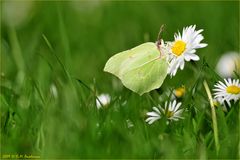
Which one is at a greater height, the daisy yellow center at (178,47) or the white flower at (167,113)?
the daisy yellow center at (178,47)

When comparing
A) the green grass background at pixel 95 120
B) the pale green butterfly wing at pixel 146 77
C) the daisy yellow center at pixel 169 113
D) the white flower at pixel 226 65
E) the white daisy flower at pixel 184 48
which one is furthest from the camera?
the white flower at pixel 226 65

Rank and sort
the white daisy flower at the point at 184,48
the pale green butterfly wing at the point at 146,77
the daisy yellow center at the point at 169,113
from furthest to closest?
the pale green butterfly wing at the point at 146,77 < the daisy yellow center at the point at 169,113 < the white daisy flower at the point at 184,48

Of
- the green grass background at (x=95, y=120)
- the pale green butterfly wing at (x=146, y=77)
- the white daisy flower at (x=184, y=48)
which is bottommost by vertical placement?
the green grass background at (x=95, y=120)

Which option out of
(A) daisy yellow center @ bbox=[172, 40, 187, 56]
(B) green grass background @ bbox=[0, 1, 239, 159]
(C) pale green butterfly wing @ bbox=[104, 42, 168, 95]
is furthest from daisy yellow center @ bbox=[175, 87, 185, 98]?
(A) daisy yellow center @ bbox=[172, 40, 187, 56]

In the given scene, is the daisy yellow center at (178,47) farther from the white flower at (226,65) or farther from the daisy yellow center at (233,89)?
the white flower at (226,65)

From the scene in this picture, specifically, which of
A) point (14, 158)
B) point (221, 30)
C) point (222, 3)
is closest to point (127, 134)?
point (14, 158)

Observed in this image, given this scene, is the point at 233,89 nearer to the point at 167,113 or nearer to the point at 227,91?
the point at 227,91

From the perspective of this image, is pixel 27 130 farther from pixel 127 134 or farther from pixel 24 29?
pixel 24 29

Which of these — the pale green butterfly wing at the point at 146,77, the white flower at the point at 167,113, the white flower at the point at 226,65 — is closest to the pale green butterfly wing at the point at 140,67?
the pale green butterfly wing at the point at 146,77
